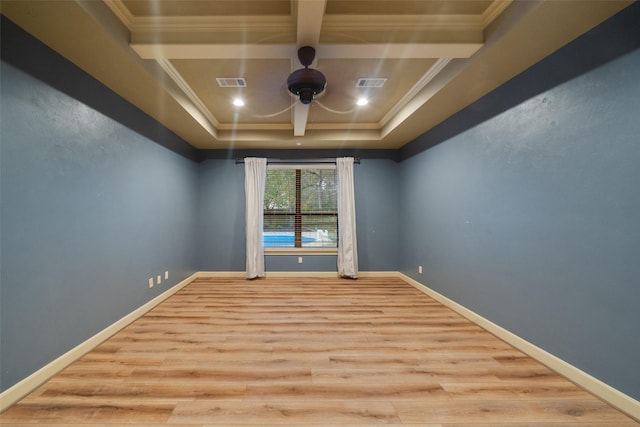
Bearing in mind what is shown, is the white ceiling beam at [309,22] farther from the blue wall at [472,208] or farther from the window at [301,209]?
the window at [301,209]

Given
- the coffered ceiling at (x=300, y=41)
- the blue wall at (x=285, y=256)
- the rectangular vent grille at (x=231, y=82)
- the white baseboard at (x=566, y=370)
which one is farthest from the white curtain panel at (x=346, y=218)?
the rectangular vent grille at (x=231, y=82)

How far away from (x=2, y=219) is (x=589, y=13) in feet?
12.7

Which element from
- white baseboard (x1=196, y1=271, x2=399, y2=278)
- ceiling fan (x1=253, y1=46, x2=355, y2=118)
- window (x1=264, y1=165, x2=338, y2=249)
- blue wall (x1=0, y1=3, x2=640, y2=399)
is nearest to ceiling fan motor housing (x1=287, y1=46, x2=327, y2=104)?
ceiling fan (x1=253, y1=46, x2=355, y2=118)

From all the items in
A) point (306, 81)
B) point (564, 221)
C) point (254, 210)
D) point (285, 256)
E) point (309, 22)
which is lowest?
point (285, 256)

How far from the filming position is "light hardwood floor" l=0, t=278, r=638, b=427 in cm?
140

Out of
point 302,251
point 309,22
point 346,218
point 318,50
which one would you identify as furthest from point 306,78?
point 302,251

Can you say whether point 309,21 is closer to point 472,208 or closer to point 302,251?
point 472,208

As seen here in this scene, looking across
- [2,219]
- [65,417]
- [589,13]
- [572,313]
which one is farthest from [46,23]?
[572,313]

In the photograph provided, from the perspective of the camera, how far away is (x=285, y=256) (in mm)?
4465

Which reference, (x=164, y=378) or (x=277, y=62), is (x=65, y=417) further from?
(x=277, y=62)

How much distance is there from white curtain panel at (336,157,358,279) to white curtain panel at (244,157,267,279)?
4.74ft

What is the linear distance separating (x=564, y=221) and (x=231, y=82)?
3260 mm

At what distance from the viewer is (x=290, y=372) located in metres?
1.77

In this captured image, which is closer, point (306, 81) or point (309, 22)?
point (309, 22)
